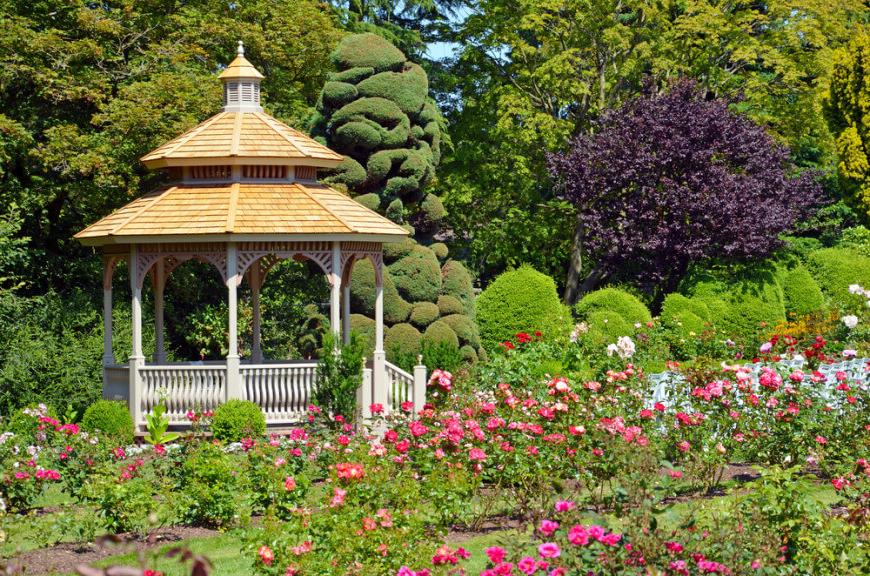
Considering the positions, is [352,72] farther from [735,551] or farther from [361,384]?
[735,551]

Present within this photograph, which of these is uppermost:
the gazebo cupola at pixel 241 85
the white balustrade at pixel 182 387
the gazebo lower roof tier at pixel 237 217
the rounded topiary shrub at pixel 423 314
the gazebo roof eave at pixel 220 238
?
the gazebo cupola at pixel 241 85

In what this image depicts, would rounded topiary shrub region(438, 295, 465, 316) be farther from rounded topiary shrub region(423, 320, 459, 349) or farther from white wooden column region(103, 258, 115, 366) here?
white wooden column region(103, 258, 115, 366)

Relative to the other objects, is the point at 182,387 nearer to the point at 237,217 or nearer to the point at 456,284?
the point at 237,217

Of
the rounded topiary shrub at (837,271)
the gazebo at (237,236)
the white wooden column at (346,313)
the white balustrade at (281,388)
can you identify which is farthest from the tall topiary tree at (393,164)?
the rounded topiary shrub at (837,271)

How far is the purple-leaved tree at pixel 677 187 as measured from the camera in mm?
26906

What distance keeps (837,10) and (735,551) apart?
30575mm

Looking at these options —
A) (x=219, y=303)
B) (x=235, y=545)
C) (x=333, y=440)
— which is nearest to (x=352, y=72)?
(x=219, y=303)

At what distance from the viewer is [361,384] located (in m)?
16.7

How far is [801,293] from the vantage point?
89.1 ft

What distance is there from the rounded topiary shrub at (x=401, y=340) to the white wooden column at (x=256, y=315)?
235 cm

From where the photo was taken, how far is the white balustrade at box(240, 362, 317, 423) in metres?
17.0

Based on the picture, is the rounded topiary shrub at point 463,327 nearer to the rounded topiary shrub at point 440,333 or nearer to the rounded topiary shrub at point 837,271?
the rounded topiary shrub at point 440,333

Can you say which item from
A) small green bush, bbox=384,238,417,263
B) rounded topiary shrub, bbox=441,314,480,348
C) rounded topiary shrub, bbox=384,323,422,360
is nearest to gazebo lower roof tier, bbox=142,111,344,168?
small green bush, bbox=384,238,417,263

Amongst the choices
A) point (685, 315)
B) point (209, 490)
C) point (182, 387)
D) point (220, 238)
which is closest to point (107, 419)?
point (182, 387)
